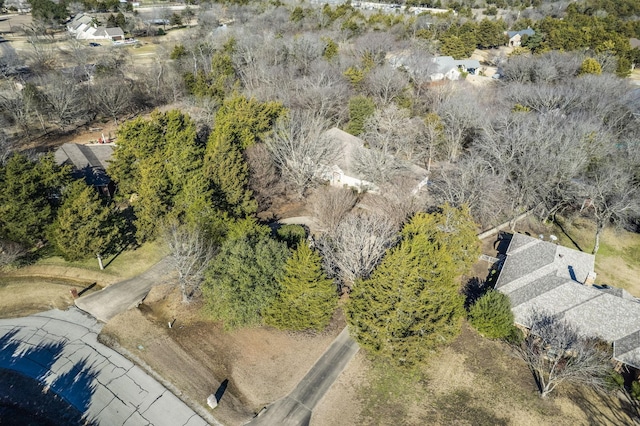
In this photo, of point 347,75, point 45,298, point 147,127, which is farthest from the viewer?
point 347,75

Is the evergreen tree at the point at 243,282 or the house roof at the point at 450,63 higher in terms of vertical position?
the evergreen tree at the point at 243,282

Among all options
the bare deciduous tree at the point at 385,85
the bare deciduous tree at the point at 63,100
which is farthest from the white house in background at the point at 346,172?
the bare deciduous tree at the point at 63,100

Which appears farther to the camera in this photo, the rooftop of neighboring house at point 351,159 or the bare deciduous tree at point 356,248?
the rooftop of neighboring house at point 351,159

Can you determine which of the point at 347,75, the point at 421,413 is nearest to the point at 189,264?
the point at 421,413

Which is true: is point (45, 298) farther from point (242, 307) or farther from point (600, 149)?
point (600, 149)

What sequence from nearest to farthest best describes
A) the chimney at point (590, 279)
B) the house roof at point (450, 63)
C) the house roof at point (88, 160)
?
the chimney at point (590, 279)
the house roof at point (88, 160)
the house roof at point (450, 63)

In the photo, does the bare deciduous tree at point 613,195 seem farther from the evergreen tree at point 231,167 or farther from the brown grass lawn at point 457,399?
the evergreen tree at point 231,167

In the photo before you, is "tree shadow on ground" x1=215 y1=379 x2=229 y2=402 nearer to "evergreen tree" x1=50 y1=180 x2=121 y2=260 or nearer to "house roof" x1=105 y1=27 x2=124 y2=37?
"evergreen tree" x1=50 y1=180 x2=121 y2=260

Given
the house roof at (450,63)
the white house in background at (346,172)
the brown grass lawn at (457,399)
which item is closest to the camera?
the brown grass lawn at (457,399)
